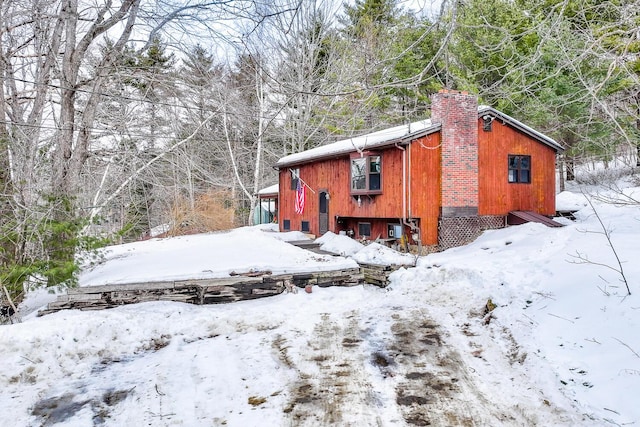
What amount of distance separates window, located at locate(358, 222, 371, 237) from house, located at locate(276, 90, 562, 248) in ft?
0.12

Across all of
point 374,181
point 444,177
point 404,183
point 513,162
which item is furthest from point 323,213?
point 513,162

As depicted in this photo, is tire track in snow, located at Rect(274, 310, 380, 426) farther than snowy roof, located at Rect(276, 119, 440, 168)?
No

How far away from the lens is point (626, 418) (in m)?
3.06

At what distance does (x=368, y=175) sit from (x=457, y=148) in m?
2.91

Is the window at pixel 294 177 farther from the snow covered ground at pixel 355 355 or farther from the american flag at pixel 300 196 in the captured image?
the snow covered ground at pixel 355 355

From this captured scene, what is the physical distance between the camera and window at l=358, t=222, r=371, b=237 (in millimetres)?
13961

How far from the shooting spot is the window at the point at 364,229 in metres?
14.0

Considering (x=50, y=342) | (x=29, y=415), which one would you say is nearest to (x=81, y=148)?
(x=50, y=342)

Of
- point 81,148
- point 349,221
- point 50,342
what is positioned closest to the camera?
point 50,342

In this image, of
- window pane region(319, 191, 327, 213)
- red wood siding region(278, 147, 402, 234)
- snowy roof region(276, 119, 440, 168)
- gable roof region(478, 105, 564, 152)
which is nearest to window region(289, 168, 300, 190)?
red wood siding region(278, 147, 402, 234)

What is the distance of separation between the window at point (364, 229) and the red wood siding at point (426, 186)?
7.76 feet

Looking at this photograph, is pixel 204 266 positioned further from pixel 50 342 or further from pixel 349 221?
pixel 349 221

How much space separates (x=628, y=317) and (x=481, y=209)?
28.7 feet

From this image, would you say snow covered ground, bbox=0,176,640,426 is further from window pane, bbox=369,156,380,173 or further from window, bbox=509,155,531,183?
window, bbox=509,155,531,183
